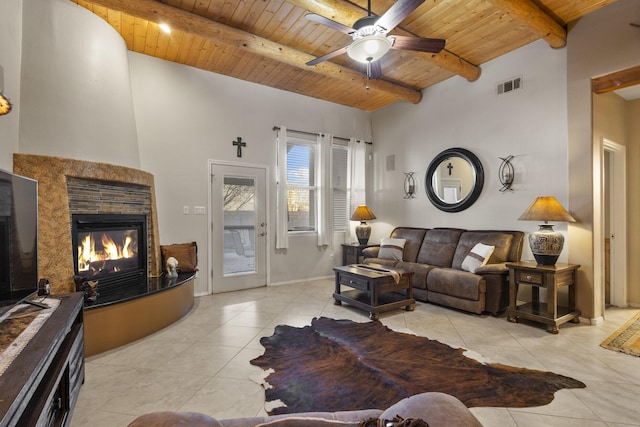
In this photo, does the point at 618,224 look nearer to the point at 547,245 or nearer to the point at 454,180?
the point at 547,245

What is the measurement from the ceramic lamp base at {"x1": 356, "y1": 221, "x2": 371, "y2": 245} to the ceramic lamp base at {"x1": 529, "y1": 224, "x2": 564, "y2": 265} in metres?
2.79

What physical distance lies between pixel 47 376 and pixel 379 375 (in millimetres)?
1948

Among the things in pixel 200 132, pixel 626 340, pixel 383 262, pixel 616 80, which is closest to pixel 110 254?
pixel 200 132

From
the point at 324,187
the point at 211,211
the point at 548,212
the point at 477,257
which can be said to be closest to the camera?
the point at 548,212

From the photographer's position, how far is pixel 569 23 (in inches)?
136

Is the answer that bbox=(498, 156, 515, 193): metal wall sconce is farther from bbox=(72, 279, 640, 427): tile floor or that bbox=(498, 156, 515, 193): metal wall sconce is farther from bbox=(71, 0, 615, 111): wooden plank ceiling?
bbox=(72, 279, 640, 427): tile floor

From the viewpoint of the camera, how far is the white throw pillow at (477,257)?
3754 mm

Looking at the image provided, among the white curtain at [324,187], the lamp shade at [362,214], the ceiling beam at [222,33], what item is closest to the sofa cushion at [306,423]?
the ceiling beam at [222,33]

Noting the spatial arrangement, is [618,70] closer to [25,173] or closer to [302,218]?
[302,218]

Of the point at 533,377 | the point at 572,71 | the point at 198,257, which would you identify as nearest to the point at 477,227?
the point at 572,71

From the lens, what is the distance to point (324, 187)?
5660mm

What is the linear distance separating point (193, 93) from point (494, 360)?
482 cm

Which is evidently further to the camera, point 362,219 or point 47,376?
point 362,219

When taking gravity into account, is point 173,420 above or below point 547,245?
below
